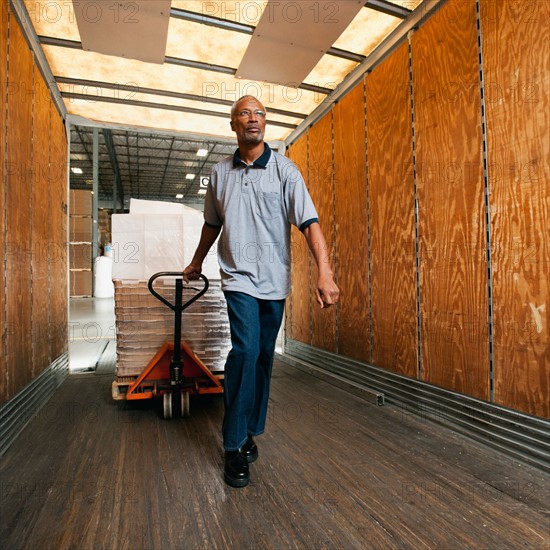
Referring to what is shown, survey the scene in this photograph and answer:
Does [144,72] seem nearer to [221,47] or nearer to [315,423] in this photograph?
[221,47]

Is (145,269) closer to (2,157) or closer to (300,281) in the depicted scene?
(2,157)

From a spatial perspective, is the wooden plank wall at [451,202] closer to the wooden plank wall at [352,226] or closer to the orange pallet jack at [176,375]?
the wooden plank wall at [352,226]

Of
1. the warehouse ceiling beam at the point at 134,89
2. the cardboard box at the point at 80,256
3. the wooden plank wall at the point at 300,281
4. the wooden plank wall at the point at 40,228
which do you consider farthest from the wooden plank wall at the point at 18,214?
the cardboard box at the point at 80,256

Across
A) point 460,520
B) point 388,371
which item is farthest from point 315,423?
point 460,520

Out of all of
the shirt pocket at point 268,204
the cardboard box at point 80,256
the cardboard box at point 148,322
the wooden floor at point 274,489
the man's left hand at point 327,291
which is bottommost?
the wooden floor at point 274,489

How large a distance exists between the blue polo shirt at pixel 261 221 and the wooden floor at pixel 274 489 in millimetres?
981

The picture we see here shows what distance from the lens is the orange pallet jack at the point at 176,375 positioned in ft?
9.49

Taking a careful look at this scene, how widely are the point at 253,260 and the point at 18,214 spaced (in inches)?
72.7

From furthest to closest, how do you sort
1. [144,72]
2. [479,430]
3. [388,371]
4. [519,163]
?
[144,72]
[388,371]
[479,430]
[519,163]

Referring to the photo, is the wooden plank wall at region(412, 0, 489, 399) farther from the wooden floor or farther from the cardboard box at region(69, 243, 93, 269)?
the cardboard box at region(69, 243, 93, 269)

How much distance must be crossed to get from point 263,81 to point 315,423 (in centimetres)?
319

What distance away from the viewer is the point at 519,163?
221 centimetres

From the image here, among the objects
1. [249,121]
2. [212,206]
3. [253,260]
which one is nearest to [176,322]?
[212,206]

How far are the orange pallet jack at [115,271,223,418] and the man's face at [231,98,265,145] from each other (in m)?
1.16
